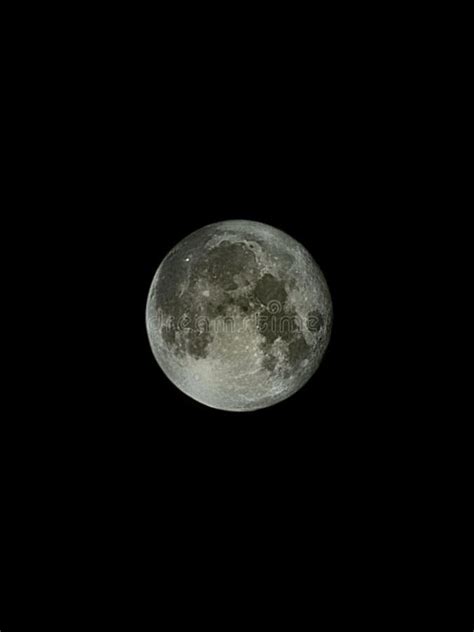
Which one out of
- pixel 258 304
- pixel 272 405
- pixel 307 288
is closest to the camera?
pixel 258 304

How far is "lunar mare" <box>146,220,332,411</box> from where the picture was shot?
3.88m

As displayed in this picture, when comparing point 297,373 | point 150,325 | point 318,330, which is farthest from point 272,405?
point 150,325

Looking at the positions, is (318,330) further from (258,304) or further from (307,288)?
(258,304)

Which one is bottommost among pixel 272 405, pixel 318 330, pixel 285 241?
pixel 272 405

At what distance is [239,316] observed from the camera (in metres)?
3.85

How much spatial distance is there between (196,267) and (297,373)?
1.04 metres

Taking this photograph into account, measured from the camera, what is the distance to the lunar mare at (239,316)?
388cm

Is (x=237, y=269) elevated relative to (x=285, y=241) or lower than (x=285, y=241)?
lower

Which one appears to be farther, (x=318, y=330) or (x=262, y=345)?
(x=318, y=330)

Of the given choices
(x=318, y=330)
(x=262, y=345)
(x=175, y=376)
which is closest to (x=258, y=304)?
(x=262, y=345)

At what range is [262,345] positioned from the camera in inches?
154

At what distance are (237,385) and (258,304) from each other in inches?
23.4

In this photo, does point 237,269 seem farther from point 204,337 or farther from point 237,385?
point 237,385

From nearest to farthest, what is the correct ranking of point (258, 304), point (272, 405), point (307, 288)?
point (258, 304) < point (307, 288) < point (272, 405)
